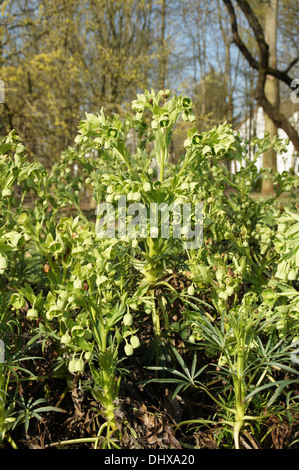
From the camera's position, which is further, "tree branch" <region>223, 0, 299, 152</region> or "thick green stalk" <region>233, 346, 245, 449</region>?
"tree branch" <region>223, 0, 299, 152</region>

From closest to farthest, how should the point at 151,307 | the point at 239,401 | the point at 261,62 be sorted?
the point at 239,401, the point at 151,307, the point at 261,62

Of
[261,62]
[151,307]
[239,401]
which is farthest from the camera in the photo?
[261,62]

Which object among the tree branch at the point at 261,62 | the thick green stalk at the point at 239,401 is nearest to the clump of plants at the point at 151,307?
the thick green stalk at the point at 239,401

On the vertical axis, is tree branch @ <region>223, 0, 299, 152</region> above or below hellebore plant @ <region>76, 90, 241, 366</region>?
above

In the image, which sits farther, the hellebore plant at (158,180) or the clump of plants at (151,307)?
the hellebore plant at (158,180)

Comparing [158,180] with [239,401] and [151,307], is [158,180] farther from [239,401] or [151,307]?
[239,401]

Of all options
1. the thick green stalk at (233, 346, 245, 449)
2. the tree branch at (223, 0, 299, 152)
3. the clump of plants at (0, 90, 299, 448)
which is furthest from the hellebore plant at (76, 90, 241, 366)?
the tree branch at (223, 0, 299, 152)

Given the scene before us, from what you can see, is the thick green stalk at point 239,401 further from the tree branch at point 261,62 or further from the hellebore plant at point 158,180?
the tree branch at point 261,62

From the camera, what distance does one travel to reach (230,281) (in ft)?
3.35

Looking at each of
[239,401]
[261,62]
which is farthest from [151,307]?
[261,62]

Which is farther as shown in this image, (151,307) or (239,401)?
(151,307)

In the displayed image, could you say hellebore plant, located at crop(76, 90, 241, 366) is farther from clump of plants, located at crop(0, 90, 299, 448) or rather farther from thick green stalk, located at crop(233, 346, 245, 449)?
thick green stalk, located at crop(233, 346, 245, 449)

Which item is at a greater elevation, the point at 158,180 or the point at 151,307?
the point at 158,180
